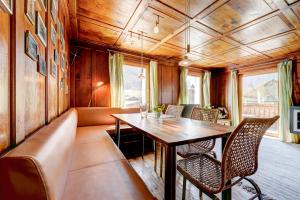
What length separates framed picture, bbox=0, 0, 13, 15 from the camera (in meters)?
0.60

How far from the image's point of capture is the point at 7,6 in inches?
25.1

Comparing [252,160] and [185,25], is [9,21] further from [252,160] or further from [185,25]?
[185,25]

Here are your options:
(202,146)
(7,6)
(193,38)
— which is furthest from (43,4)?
(193,38)

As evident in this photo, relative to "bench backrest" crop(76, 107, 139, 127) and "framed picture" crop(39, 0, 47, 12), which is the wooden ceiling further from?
"bench backrest" crop(76, 107, 139, 127)

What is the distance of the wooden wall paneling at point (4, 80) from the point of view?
62 cm

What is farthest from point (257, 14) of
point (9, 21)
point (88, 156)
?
point (88, 156)

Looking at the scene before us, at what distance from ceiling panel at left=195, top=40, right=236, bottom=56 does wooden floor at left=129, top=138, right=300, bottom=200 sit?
2442 mm

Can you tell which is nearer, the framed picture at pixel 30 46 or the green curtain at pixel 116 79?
the framed picture at pixel 30 46

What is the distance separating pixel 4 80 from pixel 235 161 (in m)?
1.44

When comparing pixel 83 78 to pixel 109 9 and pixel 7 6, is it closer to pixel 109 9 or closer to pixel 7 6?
pixel 109 9

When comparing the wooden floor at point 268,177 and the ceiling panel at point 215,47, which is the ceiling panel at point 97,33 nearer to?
the ceiling panel at point 215,47

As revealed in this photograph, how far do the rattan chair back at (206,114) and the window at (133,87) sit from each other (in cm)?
228

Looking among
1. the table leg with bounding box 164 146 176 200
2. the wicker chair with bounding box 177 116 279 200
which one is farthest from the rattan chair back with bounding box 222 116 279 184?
Answer: the table leg with bounding box 164 146 176 200

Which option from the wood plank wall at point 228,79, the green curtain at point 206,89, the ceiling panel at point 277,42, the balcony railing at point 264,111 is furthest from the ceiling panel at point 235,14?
the balcony railing at point 264,111
